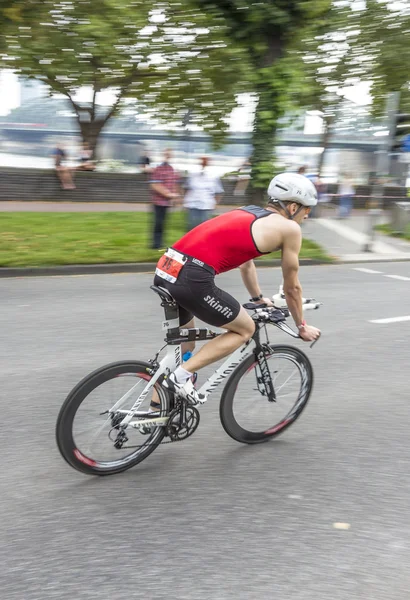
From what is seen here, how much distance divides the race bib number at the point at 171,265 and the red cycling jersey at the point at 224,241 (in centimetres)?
4

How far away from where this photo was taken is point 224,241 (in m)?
3.72

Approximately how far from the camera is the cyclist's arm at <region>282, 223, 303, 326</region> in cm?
372

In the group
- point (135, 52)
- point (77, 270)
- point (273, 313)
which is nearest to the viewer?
point (273, 313)

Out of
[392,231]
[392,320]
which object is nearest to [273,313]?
[392,320]

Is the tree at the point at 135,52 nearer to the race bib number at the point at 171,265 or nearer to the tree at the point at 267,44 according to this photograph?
the tree at the point at 267,44

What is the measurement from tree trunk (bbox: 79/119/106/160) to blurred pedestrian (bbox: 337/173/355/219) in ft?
27.8


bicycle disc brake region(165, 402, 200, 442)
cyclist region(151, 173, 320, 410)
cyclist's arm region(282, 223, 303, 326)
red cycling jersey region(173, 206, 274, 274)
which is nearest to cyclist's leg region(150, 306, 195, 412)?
cyclist region(151, 173, 320, 410)

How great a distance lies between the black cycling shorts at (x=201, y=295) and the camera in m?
3.73

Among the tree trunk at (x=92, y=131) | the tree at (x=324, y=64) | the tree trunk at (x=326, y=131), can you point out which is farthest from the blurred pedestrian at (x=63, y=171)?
the tree trunk at (x=326, y=131)

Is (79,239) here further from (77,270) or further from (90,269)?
(77,270)

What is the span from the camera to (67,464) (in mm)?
4059

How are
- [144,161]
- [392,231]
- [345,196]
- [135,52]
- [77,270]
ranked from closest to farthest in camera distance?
[77,270]
[135,52]
[392,231]
[144,161]
[345,196]

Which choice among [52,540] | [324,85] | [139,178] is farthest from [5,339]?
[324,85]

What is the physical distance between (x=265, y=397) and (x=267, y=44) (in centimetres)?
1194
